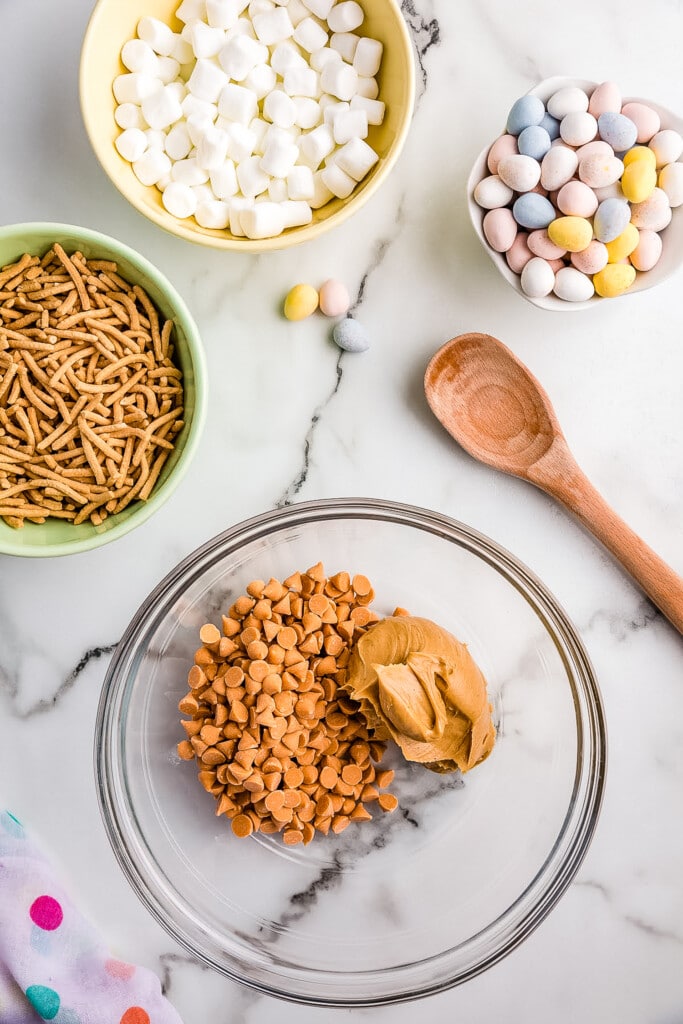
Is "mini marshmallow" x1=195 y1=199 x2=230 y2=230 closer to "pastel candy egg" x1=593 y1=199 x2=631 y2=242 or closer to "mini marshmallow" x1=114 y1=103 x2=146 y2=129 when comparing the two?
"mini marshmallow" x1=114 y1=103 x2=146 y2=129

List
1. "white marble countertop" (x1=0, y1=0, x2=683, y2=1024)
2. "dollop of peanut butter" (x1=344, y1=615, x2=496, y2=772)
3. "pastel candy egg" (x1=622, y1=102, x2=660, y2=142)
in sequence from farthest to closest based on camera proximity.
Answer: "white marble countertop" (x1=0, y1=0, x2=683, y2=1024) < "pastel candy egg" (x1=622, y1=102, x2=660, y2=142) < "dollop of peanut butter" (x1=344, y1=615, x2=496, y2=772)

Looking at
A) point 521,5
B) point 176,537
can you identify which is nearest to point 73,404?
point 176,537

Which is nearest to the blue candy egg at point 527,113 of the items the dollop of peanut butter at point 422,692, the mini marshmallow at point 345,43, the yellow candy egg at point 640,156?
the yellow candy egg at point 640,156

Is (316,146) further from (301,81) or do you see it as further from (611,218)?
(611,218)

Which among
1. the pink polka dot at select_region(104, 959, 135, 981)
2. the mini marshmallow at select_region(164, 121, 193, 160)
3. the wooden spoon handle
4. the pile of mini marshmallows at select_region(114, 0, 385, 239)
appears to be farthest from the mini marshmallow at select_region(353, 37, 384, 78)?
the pink polka dot at select_region(104, 959, 135, 981)

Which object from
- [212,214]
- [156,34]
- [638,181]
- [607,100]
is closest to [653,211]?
[638,181]

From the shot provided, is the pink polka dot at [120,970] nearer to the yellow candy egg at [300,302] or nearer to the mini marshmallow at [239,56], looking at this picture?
the yellow candy egg at [300,302]
